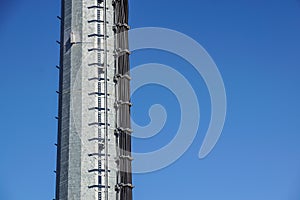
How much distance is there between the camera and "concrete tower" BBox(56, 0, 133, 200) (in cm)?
4431

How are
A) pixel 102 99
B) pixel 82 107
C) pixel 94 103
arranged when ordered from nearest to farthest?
pixel 82 107 < pixel 94 103 < pixel 102 99

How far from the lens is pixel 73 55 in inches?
1869

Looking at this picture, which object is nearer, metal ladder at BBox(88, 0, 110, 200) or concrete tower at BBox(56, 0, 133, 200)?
concrete tower at BBox(56, 0, 133, 200)

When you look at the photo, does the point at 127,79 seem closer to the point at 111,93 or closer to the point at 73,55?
the point at 111,93

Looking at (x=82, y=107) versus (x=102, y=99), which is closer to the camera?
(x=82, y=107)

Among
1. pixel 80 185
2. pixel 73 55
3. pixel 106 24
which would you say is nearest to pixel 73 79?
pixel 73 55

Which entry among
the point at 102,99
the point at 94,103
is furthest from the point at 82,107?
the point at 102,99

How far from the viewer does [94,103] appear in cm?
4591

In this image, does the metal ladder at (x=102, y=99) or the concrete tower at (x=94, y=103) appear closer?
the concrete tower at (x=94, y=103)

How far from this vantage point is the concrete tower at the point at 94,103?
4431 centimetres

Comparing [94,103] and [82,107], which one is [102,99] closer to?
[94,103]

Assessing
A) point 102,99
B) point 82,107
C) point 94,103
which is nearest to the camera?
point 82,107

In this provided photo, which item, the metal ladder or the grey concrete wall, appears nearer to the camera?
the grey concrete wall

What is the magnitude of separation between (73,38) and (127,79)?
5264 millimetres
